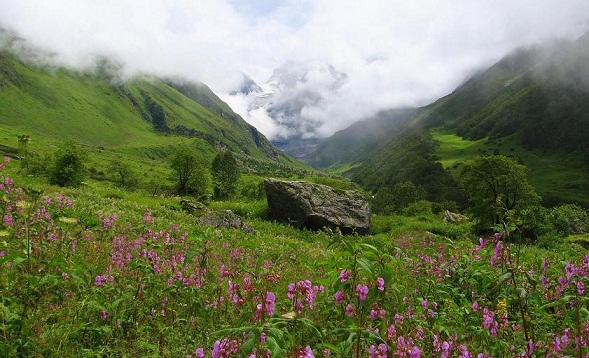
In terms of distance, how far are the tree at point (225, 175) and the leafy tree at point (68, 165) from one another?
5189 cm

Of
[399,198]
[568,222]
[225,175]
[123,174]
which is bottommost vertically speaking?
[568,222]

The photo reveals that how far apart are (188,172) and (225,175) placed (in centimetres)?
2188

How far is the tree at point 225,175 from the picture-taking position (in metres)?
112

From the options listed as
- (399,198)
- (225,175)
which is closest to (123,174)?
(225,175)

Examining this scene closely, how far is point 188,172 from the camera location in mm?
93312

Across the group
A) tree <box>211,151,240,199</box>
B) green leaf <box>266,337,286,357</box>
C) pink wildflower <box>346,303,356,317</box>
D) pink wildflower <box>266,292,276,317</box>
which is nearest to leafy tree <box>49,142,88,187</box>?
tree <box>211,151,240,199</box>

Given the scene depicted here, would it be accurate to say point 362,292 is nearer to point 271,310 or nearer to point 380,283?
point 380,283

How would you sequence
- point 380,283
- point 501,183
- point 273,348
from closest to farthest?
point 273,348, point 380,283, point 501,183

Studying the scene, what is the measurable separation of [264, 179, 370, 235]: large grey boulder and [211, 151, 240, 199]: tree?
80777 mm

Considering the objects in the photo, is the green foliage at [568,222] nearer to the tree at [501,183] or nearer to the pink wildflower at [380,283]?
the tree at [501,183]

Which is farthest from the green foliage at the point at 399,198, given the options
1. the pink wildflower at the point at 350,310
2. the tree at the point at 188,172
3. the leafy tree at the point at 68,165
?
the pink wildflower at the point at 350,310

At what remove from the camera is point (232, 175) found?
378ft

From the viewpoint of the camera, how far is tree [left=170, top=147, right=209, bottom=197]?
9156cm

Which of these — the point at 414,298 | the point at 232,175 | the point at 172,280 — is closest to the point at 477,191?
the point at 414,298
